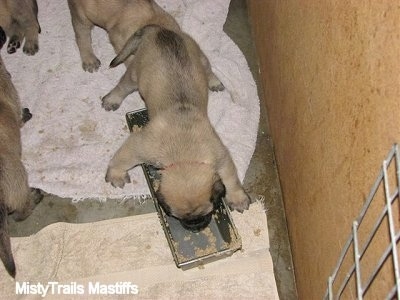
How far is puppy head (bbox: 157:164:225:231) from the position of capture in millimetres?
3057

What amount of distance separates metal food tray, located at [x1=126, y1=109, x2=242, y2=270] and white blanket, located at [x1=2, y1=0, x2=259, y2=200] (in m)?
0.47

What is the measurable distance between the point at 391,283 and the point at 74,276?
93.6 inches

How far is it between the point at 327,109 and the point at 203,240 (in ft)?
4.76

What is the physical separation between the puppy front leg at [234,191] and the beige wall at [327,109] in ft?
0.98

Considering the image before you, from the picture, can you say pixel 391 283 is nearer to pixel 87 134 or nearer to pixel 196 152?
pixel 196 152

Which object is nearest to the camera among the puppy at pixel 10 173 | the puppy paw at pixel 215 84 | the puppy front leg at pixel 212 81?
the puppy at pixel 10 173

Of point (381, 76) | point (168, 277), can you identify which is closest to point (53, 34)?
point (168, 277)

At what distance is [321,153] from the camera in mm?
2678

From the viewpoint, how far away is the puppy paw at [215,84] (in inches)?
169

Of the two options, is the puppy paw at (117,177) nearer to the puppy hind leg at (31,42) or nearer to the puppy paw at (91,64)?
the puppy paw at (91,64)

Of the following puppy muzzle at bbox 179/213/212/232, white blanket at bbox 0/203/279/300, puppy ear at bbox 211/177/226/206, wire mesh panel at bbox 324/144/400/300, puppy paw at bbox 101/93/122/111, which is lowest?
white blanket at bbox 0/203/279/300

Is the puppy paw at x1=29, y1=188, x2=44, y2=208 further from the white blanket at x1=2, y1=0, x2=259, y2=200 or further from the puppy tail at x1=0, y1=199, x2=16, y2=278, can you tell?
the puppy tail at x1=0, y1=199, x2=16, y2=278

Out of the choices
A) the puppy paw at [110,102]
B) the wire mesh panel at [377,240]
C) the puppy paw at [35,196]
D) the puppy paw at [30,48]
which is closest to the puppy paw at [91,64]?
the puppy paw at [110,102]

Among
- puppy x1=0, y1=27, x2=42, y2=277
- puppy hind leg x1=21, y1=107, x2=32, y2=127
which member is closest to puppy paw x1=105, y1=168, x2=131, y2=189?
puppy x1=0, y1=27, x2=42, y2=277
